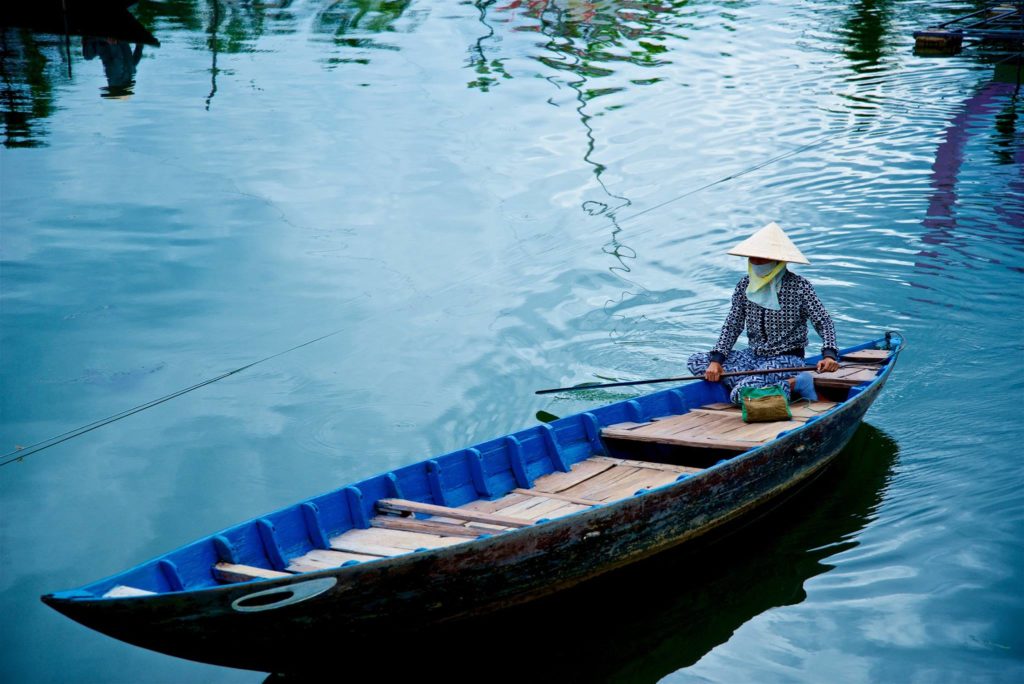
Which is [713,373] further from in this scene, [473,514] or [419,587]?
[419,587]

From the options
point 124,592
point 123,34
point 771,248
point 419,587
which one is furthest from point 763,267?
point 123,34

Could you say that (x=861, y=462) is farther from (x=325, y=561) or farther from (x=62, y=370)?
(x=62, y=370)

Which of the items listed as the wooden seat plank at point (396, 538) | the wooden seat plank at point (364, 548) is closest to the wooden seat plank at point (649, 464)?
the wooden seat plank at point (396, 538)

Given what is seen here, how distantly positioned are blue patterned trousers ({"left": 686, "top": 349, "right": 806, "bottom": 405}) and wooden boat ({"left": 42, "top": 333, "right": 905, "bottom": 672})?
15 cm

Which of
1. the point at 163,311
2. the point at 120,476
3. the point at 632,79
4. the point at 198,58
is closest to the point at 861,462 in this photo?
the point at 120,476

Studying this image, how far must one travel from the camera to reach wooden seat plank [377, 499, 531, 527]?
544cm

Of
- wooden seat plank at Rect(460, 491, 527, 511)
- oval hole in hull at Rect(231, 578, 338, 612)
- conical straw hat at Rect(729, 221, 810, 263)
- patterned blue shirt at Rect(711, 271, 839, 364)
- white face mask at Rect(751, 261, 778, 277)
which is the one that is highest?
conical straw hat at Rect(729, 221, 810, 263)

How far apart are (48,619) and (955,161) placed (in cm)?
1270

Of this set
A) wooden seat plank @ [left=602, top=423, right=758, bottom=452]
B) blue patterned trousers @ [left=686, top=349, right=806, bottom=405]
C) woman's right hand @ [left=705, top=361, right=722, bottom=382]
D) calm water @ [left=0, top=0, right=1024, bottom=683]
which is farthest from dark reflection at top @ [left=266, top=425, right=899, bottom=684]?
woman's right hand @ [left=705, top=361, right=722, bottom=382]

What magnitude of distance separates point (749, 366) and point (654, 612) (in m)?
2.28

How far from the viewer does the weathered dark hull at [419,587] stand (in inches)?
171

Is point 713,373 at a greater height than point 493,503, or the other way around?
point 713,373

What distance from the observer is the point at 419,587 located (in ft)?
15.6

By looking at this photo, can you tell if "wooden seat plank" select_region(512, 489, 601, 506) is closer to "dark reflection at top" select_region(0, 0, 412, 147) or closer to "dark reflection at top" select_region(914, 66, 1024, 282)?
"dark reflection at top" select_region(914, 66, 1024, 282)
